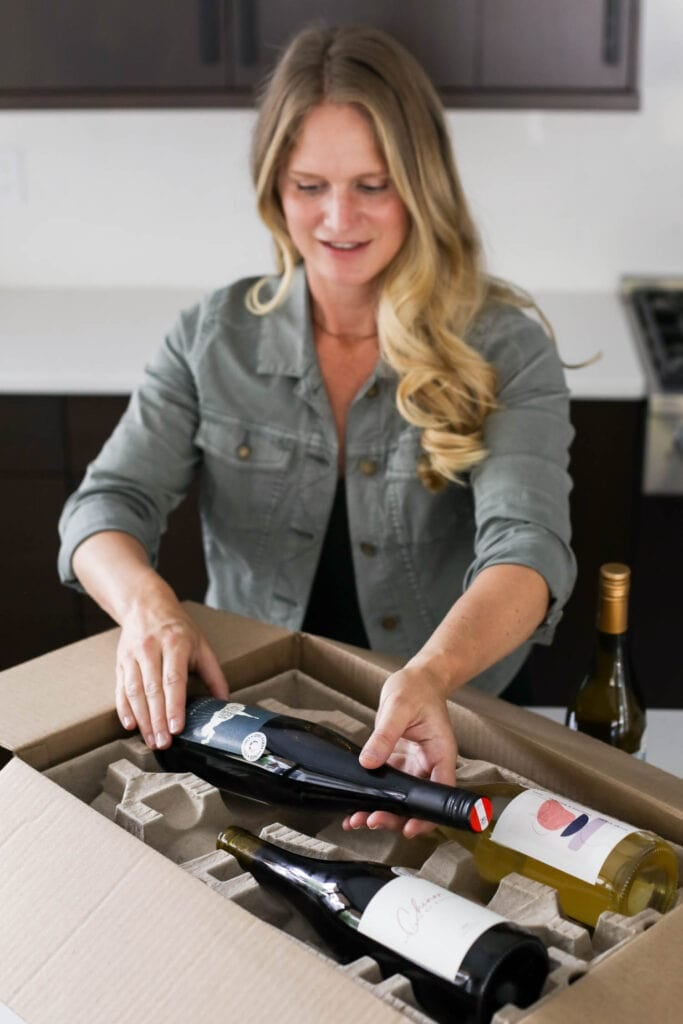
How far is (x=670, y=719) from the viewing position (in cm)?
133

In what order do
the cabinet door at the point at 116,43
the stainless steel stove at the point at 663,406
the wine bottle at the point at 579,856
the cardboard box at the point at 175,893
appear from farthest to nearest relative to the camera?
the cabinet door at the point at 116,43, the stainless steel stove at the point at 663,406, the wine bottle at the point at 579,856, the cardboard box at the point at 175,893

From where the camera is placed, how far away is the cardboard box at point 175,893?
2.40 ft

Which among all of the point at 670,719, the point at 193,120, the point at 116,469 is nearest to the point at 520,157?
the point at 193,120

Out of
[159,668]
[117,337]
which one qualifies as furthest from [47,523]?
[159,668]

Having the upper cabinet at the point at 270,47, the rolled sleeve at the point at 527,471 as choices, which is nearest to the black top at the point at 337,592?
the rolled sleeve at the point at 527,471

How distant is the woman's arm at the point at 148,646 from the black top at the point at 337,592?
0.34m

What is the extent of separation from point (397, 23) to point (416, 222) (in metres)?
1.01

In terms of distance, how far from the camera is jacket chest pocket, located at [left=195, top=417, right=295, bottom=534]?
164 centimetres

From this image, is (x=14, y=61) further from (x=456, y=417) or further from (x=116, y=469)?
(x=456, y=417)

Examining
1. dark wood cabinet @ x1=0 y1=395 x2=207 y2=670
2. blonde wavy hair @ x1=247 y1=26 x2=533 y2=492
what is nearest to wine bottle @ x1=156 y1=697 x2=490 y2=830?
blonde wavy hair @ x1=247 y1=26 x2=533 y2=492

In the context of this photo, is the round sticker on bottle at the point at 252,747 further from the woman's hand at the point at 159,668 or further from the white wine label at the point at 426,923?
the white wine label at the point at 426,923

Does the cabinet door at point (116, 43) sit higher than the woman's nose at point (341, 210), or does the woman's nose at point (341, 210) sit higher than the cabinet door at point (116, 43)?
the cabinet door at point (116, 43)

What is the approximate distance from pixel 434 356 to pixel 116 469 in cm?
39

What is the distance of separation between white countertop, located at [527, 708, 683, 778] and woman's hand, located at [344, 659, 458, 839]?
0.78ft
